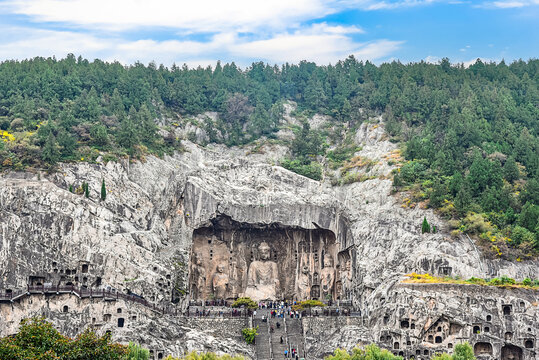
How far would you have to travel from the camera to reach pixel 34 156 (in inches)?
3381

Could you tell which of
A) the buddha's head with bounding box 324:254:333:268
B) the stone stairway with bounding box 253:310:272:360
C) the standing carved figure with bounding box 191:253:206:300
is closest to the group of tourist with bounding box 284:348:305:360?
the stone stairway with bounding box 253:310:272:360

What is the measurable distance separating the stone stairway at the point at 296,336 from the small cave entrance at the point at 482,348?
15.0 m

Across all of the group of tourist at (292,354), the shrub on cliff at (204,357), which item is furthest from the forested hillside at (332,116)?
the shrub on cliff at (204,357)

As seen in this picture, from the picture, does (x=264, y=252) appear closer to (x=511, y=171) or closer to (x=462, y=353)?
(x=511, y=171)

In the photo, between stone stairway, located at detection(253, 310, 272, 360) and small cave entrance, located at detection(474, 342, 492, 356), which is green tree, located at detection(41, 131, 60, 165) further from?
small cave entrance, located at detection(474, 342, 492, 356)

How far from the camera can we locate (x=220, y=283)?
9400 cm

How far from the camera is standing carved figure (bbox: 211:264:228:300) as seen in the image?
307ft

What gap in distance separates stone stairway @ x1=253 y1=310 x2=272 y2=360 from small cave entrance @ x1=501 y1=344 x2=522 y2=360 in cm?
2043

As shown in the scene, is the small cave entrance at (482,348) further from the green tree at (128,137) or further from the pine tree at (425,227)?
the green tree at (128,137)

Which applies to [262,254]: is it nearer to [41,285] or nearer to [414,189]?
[414,189]

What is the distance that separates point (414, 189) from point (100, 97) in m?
41.9

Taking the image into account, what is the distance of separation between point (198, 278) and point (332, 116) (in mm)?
36096

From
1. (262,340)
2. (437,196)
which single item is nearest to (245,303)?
(262,340)

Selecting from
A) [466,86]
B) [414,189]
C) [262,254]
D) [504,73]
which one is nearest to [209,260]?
[262,254]
